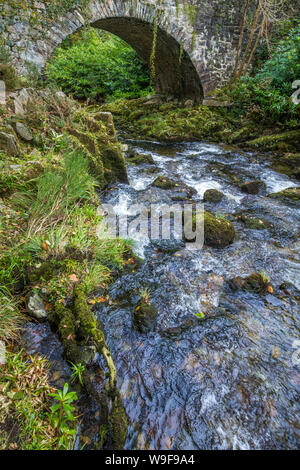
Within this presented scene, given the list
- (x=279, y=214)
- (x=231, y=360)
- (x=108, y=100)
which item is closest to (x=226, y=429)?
(x=231, y=360)

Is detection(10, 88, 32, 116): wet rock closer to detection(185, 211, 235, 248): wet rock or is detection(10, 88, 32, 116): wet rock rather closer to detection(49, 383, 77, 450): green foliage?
detection(185, 211, 235, 248): wet rock

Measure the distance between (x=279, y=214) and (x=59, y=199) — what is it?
3484 millimetres

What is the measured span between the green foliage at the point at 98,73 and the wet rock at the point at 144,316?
11.0m

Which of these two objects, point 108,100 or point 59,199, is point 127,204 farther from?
point 108,100

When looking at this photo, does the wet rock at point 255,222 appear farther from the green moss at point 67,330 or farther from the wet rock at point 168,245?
the green moss at point 67,330

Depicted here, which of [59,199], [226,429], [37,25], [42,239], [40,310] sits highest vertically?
[37,25]

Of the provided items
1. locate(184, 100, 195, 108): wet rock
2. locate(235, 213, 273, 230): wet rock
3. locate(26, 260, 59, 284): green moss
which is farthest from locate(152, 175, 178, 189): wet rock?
locate(184, 100, 195, 108): wet rock

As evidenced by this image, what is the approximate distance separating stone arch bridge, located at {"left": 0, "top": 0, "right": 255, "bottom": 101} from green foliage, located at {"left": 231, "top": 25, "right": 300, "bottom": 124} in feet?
5.53

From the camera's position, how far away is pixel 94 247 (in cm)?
255

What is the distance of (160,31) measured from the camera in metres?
7.86

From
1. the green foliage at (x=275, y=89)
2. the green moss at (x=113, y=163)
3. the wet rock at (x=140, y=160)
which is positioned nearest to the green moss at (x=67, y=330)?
the green moss at (x=113, y=163)

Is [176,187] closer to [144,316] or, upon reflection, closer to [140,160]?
[140,160]

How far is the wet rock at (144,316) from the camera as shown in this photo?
7.06 ft

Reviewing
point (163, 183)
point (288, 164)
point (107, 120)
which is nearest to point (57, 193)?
point (163, 183)
